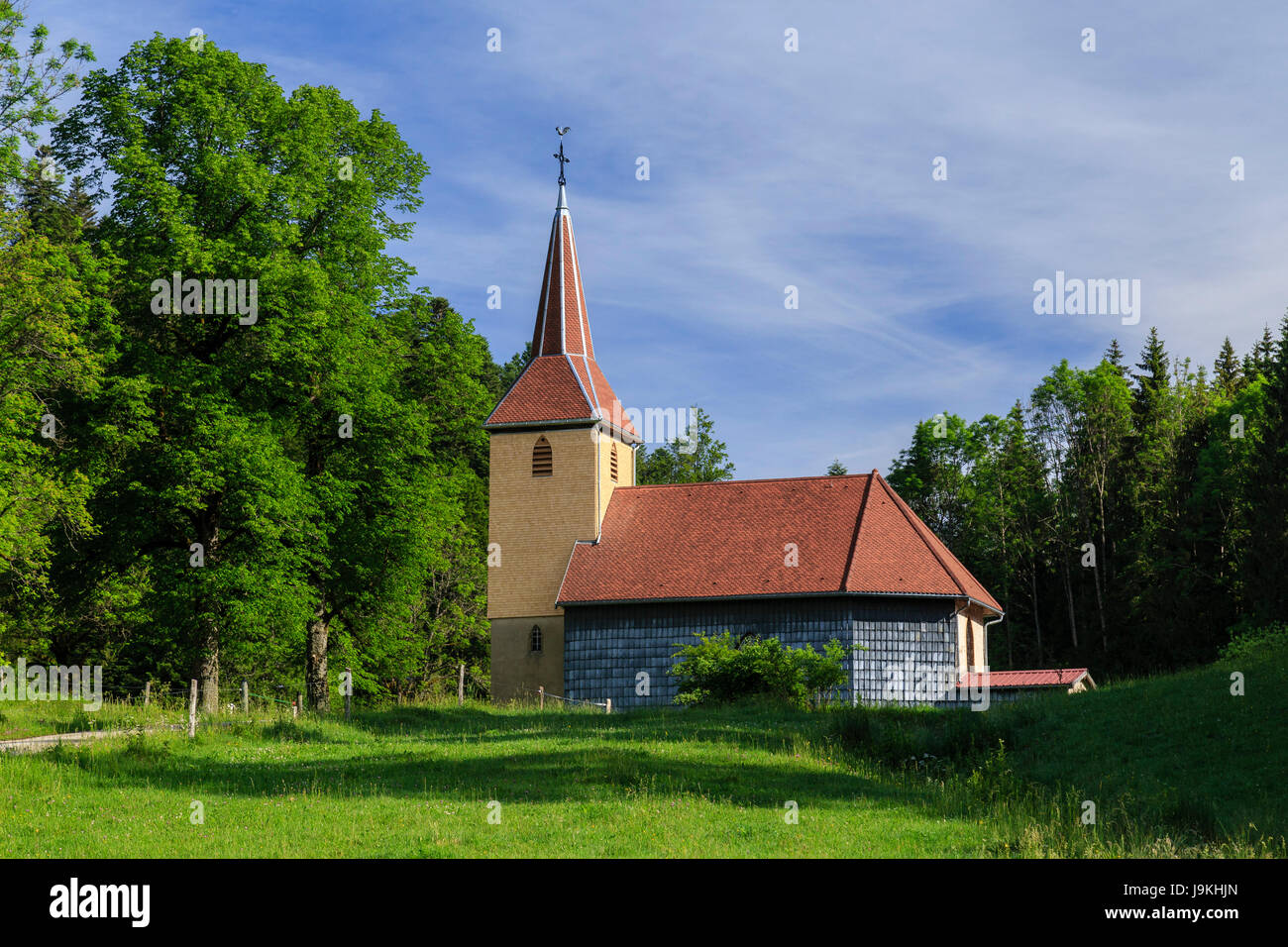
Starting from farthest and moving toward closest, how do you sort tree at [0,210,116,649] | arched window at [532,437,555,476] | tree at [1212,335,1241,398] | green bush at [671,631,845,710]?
1. tree at [1212,335,1241,398]
2. arched window at [532,437,555,476]
3. green bush at [671,631,845,710]
4. tree at [0,210,116,649]

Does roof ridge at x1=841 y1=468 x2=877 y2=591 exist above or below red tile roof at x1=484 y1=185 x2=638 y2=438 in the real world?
below

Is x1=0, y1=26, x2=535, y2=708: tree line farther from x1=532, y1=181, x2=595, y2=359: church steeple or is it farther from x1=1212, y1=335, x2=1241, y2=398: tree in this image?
x1=1212, y1=335, x2=1241, y2=398: tree

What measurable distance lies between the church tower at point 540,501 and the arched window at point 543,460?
3 centimetres

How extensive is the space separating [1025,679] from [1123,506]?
2398 centimetres

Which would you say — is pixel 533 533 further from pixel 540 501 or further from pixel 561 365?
pixel 561 365

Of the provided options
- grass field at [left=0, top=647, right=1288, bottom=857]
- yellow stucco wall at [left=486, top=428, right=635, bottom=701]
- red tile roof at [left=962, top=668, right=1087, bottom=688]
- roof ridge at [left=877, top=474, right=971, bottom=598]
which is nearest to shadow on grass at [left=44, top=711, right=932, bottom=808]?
grass field at [left=0, top=647, right=1288, bottom=857]

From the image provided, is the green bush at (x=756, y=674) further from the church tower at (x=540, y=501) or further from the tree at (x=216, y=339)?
the tree at (x=216, y=339)

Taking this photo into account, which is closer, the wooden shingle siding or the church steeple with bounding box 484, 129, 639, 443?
the wooden shingle siding

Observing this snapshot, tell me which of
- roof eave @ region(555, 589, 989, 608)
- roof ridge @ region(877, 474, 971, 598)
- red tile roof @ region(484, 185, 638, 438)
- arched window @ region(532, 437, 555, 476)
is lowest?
roof eave @ region(555, 589, 989, 608)

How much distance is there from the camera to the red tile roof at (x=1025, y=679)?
3503 centimetres

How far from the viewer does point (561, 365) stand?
39.8m

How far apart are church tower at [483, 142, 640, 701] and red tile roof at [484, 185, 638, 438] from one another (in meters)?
0.05

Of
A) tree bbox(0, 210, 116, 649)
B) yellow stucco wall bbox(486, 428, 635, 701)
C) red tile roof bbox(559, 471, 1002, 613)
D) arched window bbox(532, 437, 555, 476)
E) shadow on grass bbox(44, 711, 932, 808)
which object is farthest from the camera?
arched window bbox(532, 437, 555, 476)

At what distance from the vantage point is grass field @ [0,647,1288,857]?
13.3m
